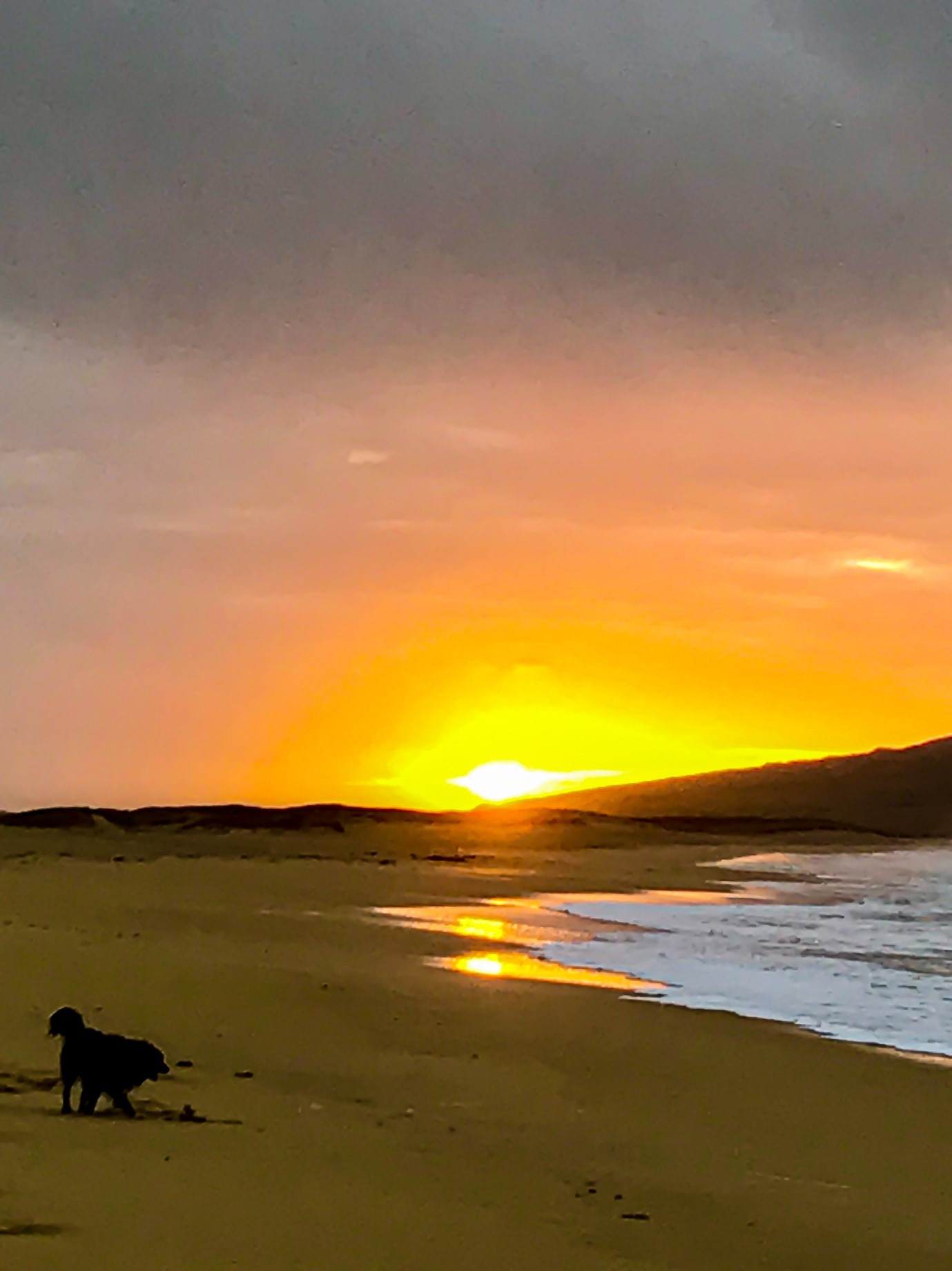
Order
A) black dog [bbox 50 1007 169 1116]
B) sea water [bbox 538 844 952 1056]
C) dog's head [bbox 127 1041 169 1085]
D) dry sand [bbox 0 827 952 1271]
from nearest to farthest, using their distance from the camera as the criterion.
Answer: dry sand [bbox 0 827 952 1271]
black dog [bbox 50 1007 169 1116]
dog's head [bbox 127 1041 169 1085]
sea water [bbox 538 844 952 1056]

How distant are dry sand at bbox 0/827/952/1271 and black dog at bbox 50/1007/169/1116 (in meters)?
0.12

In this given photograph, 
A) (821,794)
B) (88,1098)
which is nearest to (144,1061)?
(88,1098)

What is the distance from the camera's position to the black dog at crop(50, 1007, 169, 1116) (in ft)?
22.5

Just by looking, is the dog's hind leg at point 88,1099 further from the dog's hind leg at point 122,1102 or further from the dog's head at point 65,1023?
the dog's head at point 65,1023

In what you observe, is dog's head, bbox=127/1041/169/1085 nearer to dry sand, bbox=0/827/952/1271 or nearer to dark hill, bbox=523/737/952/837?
dry sand, bbox=0/827/952/1271

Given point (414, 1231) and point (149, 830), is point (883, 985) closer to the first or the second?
point (414, 1231)

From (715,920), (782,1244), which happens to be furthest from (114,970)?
(715,920)

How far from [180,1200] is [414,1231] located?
0.91 m

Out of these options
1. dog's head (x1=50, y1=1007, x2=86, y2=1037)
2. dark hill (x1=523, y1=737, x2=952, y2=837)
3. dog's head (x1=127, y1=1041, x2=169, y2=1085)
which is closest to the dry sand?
dog's head (x1=127, y1=1041, x2=169, y2=1085)

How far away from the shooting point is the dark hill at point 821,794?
10025 cm

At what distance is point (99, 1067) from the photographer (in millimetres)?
6867

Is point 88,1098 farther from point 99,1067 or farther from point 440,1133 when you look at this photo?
point 440,1133

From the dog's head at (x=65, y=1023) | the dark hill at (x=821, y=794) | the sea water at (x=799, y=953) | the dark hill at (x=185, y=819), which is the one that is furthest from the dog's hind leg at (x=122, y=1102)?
the dark hill at (x=821, y=794)

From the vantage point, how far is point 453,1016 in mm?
11234
